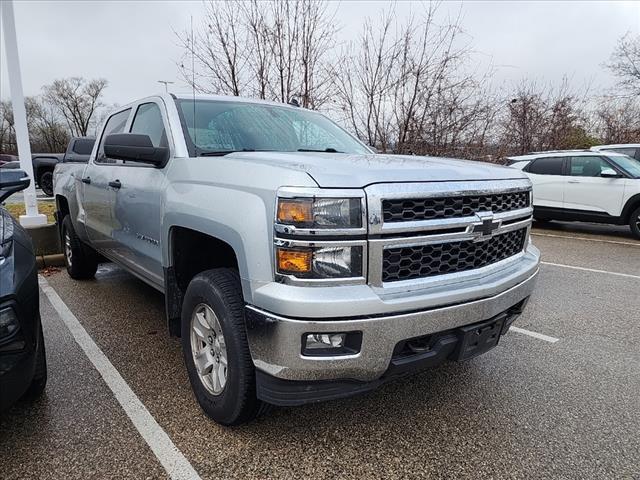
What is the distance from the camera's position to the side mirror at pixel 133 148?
2.71m

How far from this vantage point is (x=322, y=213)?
72.4 inches

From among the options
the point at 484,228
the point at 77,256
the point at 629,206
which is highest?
the point at 484,228

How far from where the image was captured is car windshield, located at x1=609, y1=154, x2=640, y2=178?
8.96 meters

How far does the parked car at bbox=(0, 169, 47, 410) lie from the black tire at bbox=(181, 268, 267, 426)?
0.75 m

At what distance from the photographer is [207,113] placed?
10.3 ft

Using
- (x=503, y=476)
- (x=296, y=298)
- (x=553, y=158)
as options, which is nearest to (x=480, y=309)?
(x=503, y=476)

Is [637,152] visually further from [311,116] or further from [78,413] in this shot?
[78,413]

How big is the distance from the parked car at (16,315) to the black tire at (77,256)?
294 cm

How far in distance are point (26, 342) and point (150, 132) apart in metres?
1.83

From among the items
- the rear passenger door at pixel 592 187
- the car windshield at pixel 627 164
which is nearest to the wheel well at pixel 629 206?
the rear passenger door at pixel 592 187

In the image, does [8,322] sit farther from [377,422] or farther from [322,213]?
[377,422]

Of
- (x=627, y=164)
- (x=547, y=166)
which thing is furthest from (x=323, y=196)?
(x=547, y=166)

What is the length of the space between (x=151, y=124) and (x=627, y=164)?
9539mm

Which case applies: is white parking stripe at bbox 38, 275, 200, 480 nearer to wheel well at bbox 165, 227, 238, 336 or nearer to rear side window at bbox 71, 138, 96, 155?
wheel well at bbox 165, 227, 238, 336
